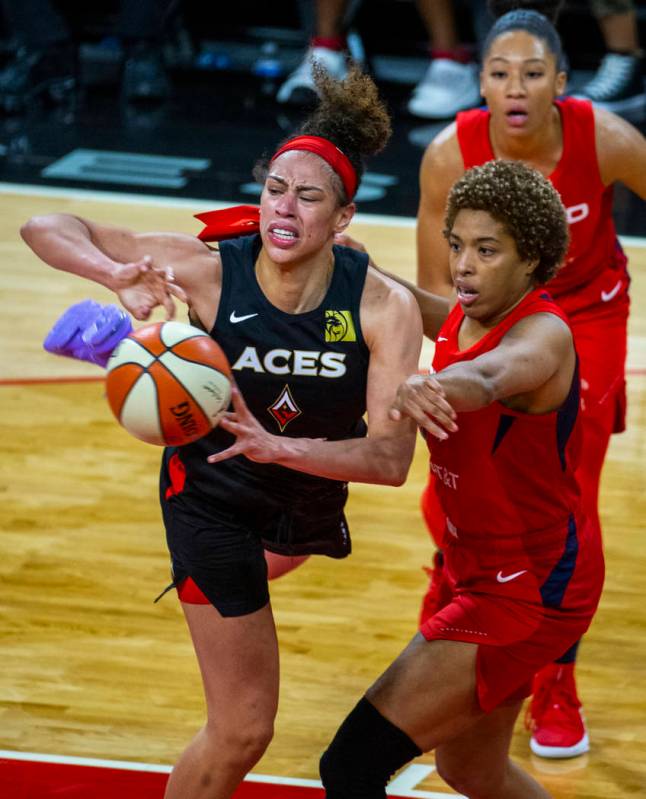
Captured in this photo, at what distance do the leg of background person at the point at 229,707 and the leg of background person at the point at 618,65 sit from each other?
780 cm

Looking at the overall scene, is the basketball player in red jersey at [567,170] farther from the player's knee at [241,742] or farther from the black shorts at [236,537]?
the player's knee at [241,742]

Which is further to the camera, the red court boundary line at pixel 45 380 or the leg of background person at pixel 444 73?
the leg of background person at pixel 444 73

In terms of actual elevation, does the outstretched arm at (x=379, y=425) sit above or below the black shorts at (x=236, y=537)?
above

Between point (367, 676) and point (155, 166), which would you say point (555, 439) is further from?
point (155, 166)

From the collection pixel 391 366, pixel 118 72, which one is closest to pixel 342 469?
pixel 391 366

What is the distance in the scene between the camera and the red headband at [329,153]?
352 cm

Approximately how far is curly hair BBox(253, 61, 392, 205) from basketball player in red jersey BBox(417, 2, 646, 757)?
1006mm

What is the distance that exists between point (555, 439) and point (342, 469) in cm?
48

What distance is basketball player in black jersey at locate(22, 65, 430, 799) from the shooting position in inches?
134

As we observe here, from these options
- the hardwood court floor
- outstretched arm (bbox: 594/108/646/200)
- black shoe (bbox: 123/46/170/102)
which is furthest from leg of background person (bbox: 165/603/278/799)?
black shoe (bbox: 123/46/170/102)

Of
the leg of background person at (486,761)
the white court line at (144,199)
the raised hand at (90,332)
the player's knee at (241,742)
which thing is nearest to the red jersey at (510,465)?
the leg of background person at (486,761)

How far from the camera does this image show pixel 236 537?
3.54 metres

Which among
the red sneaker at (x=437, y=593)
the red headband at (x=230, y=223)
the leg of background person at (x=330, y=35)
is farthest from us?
the leg of background person at (x=330, y=35)

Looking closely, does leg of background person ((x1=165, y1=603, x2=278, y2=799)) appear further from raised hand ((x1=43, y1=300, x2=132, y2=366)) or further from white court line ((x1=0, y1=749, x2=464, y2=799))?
raised hand ((x1=43, y1=300, x2=132, y2=366))
